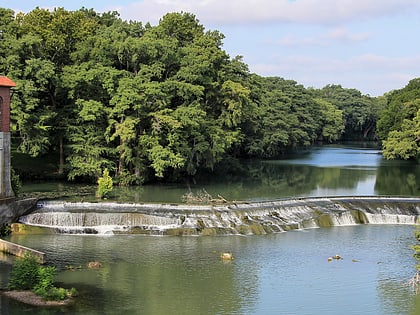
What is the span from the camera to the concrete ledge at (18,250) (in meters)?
23.2

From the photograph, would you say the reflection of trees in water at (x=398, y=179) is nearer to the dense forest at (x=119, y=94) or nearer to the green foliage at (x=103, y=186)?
the dense forest at (x=119, y=94)

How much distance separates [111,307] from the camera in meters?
18.8

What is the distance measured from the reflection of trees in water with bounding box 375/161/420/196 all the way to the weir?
8.96m

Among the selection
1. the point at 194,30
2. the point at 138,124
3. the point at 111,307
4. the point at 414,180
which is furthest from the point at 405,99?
the point at 111,307

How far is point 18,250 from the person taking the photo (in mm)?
24000

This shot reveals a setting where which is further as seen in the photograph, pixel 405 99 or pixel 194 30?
pixel 405 99

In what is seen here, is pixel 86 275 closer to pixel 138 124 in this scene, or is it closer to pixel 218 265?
pixel 218 265

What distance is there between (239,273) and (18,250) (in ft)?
28.0

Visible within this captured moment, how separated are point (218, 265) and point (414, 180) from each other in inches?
1315

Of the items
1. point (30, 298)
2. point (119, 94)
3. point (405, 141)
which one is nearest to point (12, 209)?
point (30, 298)

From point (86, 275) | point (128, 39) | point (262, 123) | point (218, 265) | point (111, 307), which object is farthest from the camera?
point (262, 123)

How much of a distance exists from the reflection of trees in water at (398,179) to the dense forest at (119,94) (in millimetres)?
12412

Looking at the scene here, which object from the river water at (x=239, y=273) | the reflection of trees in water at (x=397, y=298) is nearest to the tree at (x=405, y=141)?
the river water at (x=239, y=273)

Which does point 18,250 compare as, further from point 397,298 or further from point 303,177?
point 303,177
